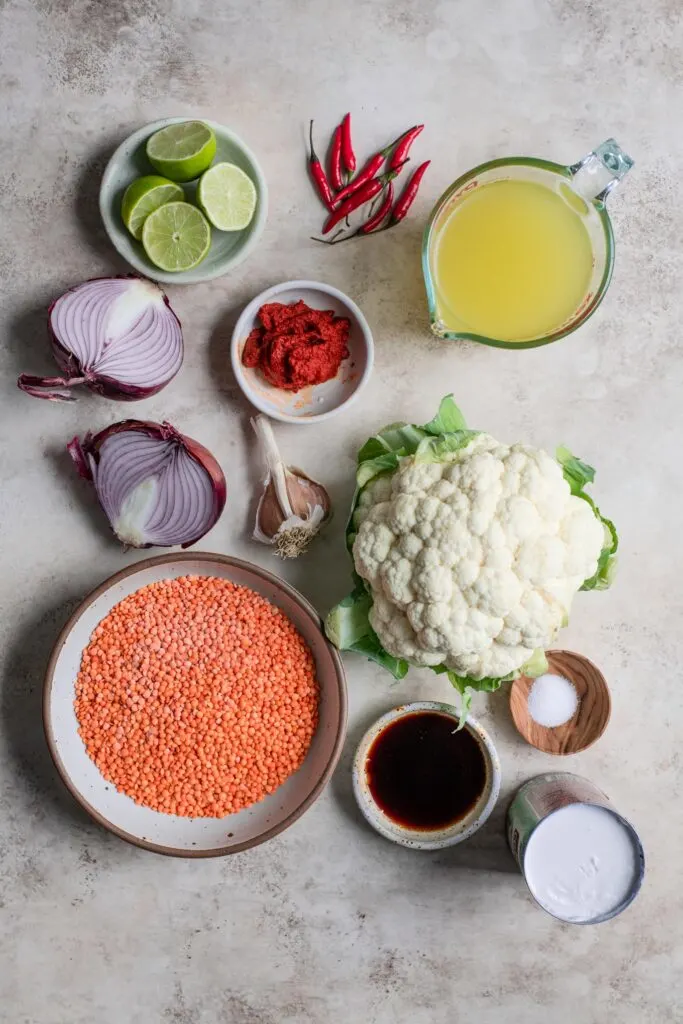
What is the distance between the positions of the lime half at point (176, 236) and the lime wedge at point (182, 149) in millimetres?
72

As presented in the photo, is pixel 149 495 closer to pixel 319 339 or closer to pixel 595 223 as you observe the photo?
pixel 319 339

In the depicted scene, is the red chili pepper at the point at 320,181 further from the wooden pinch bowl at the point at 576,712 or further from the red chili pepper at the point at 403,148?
the wooden pinch bowl at the point at 576,712

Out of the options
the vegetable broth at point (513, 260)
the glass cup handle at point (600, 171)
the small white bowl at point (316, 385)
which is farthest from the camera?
the small white bowl at point (316, 385)

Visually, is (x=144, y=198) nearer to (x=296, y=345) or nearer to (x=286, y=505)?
(x=296, y=345)

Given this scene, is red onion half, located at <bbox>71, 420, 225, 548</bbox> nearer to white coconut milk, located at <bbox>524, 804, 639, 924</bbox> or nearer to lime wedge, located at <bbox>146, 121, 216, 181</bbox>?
lime wedge, located at <bbox>146, 121, 216, 181</bbox>

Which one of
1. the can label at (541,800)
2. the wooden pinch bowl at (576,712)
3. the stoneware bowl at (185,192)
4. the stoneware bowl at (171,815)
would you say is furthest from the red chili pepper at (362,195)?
the can label at (541,800)

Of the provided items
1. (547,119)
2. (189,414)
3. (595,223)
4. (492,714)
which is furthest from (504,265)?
(492,714)

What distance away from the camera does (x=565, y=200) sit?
164 cm

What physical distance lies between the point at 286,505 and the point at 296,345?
0.34 metres

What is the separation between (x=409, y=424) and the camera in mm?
1818

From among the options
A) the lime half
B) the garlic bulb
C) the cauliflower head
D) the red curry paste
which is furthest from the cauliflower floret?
the lime half

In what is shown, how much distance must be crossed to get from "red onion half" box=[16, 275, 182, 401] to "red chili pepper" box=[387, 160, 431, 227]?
1.80 ft

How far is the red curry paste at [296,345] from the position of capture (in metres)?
1.73

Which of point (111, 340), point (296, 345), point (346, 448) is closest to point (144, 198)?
point (111, 340)
